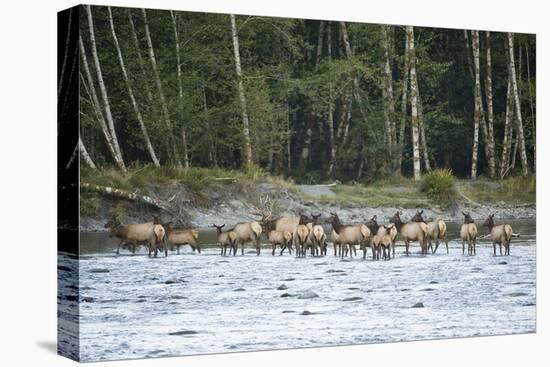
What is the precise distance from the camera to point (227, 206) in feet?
49.6

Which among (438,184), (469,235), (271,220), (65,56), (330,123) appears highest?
(65,56)

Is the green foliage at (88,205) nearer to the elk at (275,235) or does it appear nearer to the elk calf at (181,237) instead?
the elk calf at (181,237)

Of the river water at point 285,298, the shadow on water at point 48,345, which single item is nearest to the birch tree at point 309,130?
the river water at point 285,298

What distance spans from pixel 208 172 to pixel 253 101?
1.05 m

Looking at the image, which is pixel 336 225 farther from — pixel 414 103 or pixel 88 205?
pixel 88 205

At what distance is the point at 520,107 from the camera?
17125 mm

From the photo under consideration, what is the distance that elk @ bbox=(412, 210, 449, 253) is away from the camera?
16.3m

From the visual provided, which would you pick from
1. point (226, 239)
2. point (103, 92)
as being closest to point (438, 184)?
point (226, 239)

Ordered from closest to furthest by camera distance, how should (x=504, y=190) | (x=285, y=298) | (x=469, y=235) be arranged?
(x=285, y=298) → (x=469, y=235) → (x=504, y=190)

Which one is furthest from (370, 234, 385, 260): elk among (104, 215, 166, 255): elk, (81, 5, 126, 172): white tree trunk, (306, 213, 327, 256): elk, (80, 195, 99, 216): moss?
(80, 195, 99, 216): moss

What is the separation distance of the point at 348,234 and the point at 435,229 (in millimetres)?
1323

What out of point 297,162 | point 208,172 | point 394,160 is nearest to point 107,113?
point 208,172

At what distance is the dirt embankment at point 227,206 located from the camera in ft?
47.1

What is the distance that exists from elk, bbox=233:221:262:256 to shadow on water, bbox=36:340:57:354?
A: 2.47 m
